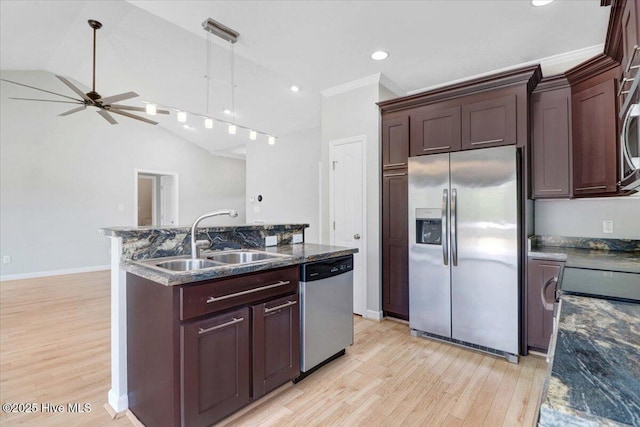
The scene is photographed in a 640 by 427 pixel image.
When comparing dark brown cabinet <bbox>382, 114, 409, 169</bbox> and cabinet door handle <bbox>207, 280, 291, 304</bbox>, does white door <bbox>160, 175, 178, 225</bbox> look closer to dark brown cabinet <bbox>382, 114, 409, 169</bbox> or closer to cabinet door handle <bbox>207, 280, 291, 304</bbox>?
dark brown cabinet <bbox>382, 114, 409, 169</bbox>

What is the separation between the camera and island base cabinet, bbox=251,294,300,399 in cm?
195

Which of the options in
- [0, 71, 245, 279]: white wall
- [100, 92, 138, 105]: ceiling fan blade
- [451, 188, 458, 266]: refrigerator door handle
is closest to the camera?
[451, 188, 458, 266]: refrigerator door handle

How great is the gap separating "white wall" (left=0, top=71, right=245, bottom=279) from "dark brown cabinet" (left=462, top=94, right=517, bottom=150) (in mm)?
6948

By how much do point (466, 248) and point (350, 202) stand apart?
146 cm

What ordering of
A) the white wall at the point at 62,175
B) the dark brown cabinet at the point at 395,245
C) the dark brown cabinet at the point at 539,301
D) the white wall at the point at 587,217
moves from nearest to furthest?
the dark brown cabinet at the point at 539,301 → the white wall at the point at 587,217 → the dark brown cabinet at the point at 395,245 → the white wall at the point at 62,175

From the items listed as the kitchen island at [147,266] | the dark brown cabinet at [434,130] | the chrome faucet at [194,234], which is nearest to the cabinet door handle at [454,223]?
the dark brown cabinet at [434,130]

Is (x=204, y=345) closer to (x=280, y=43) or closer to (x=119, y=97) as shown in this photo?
(x=280, y=43)

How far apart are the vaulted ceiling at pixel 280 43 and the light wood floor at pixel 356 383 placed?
2.83 m

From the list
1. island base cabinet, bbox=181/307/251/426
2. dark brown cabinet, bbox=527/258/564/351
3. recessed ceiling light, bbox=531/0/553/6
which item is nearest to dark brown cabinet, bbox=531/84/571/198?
dark brown cabinet, bbox=527/258/564/351

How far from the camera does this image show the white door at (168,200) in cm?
796

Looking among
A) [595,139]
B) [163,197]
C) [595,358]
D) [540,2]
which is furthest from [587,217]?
[163,197]

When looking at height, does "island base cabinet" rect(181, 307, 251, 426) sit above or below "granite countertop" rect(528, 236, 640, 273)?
below

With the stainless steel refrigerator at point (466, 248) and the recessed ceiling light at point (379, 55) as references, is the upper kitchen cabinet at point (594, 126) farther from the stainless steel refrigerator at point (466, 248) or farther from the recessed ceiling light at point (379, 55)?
the recessed ceiling light at point (379, 55)

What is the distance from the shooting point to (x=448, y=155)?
2947 mm
